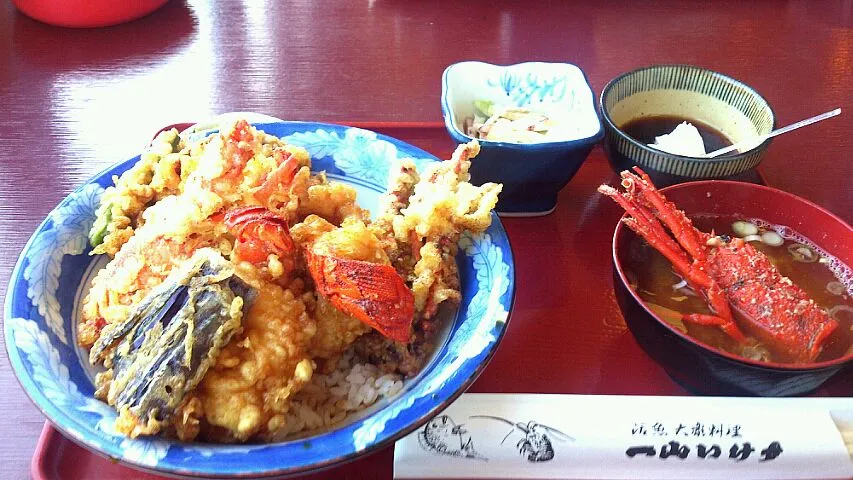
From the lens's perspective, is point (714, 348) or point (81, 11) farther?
point (81, 11)

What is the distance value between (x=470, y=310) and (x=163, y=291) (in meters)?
0.57

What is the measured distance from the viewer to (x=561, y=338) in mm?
1353

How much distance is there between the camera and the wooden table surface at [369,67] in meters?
1.75

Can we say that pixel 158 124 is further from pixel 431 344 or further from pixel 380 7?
pixel 431 344

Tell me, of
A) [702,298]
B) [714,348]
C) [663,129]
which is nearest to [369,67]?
[663,129]

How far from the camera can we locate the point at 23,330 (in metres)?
1.08

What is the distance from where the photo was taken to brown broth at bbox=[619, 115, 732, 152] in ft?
5.64

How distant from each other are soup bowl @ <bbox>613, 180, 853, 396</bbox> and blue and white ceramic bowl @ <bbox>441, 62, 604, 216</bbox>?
0.84ft

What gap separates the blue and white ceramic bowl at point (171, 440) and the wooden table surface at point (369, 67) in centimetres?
26

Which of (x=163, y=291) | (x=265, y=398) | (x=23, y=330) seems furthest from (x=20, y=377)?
(x=265, y=398)

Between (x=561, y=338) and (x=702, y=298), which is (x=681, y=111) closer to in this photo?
(x=702, y=298)

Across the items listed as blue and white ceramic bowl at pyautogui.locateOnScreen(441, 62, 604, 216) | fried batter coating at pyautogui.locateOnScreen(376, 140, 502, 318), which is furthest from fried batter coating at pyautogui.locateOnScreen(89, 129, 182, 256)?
blue and white ceramic bowl at pyautogui.locateOnScreen(441, 62, 604, 216)

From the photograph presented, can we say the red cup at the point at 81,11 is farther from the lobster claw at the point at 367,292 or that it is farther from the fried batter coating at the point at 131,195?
the lobster claw at the point at 367,292

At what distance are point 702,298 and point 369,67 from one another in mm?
1537
